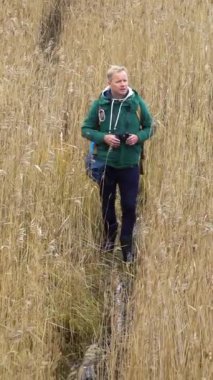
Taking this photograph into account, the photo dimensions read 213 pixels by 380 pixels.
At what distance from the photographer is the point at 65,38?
5766 mm

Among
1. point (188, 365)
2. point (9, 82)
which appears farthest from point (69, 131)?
point (188, 365)

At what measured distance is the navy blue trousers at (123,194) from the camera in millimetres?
3609

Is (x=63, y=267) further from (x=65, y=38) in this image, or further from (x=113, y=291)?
(x=65, y=38)

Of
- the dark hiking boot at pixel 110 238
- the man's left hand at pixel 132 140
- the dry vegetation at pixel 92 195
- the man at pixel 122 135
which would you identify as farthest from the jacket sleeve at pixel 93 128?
the dark hiking boot at pixel 110 238

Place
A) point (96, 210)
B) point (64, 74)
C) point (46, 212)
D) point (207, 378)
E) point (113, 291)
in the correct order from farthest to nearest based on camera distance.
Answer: point (64, 74) → point (96, 210) → point (46, 212) → point (113, 291) → point (207, 378)

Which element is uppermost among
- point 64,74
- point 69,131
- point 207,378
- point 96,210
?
point 64,74

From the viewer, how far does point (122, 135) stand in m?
3.51

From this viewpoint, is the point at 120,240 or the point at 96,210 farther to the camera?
the point at 96,210

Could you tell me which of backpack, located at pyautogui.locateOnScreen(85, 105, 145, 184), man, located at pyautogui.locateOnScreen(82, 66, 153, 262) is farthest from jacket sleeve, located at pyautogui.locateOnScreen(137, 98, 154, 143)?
backpack, located at pyautogui.locateOnScreen(85, 105, 145, 184)

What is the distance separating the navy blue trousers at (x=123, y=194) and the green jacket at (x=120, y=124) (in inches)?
2.2

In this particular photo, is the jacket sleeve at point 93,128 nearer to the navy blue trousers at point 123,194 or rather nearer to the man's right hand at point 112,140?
the man's right hand at point 112,140

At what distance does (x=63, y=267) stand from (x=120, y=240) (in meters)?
0.50

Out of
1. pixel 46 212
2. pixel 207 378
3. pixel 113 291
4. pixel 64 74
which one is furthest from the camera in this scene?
pixel 64 74

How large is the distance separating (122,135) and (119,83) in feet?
0.85
